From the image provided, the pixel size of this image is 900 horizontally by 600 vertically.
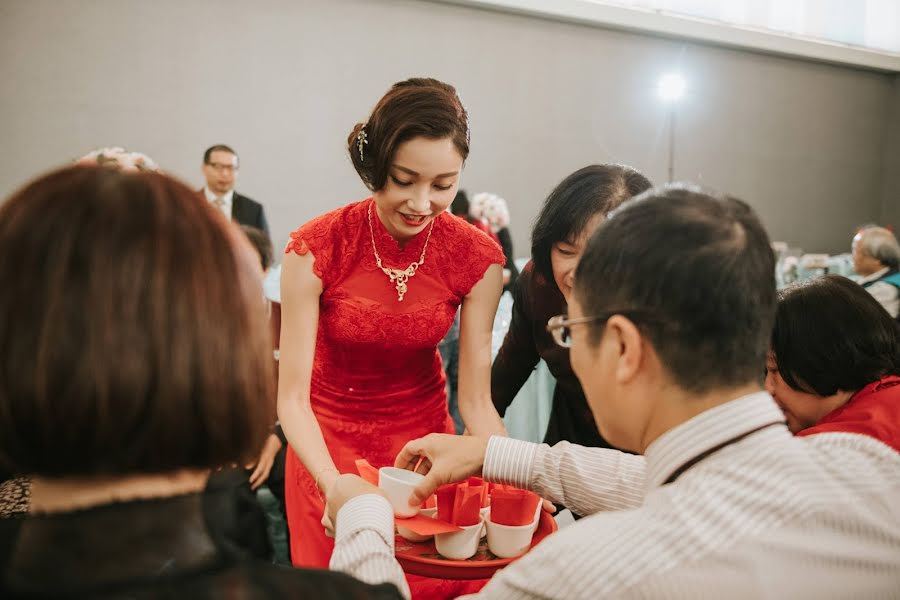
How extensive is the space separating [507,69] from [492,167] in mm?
808

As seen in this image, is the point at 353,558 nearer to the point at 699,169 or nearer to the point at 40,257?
the point at 40,257

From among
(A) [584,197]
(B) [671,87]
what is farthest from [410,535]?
(B) [671,87]

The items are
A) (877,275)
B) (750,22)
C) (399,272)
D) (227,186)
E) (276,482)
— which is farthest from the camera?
(750,22)

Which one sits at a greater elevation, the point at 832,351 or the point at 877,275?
the point at 832,351

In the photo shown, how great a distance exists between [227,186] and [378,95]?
5.13 ft

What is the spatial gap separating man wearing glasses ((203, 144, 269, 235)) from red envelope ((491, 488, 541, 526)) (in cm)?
364

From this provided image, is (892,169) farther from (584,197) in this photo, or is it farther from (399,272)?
(399,272)

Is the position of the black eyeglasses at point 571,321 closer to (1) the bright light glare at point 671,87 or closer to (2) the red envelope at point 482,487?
(2) the red envelope at point 482,487

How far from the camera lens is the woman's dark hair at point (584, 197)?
1617mm

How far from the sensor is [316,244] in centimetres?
164

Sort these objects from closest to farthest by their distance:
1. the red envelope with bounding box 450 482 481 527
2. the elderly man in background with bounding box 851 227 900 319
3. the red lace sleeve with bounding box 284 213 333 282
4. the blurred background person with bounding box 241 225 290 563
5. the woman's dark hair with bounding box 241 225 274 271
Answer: the red envelope with bounding box 450 482 481 527 → the red lace sleeve with bounding box 284 213 333 282 → the blurred background person with bounding box 241 225 290 563 → the woman's dark hair with bounding box 241 225 274 271 → the elderly man in background with bounding box 851 227 900 319

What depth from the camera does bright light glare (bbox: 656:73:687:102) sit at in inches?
254

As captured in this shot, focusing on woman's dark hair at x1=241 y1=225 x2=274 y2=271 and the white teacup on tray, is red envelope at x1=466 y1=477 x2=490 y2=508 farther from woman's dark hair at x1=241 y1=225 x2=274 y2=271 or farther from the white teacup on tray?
woman's dark hair at x1=241 y1=225 x2=274 y2=271

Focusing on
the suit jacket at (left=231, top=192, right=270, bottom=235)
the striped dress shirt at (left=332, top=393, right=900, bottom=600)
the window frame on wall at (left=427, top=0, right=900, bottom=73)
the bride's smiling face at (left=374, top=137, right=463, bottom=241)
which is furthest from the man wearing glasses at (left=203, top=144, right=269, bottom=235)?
the striped dress shirt at (left=332, top=393, right=900, bottom=600)
